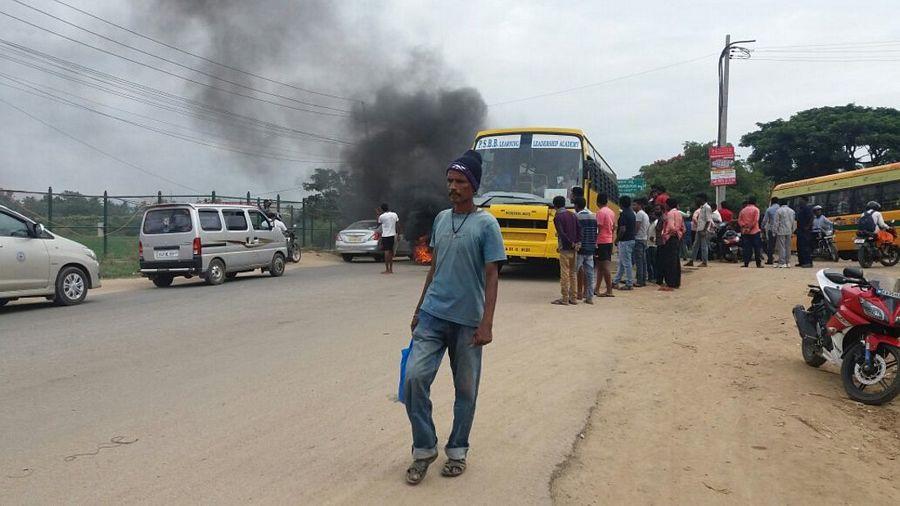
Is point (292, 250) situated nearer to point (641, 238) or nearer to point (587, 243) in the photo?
point (641, 238)

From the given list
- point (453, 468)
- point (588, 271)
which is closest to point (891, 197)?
point (588, 271)

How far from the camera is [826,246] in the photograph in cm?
1803

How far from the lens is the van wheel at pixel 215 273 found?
1310 cm

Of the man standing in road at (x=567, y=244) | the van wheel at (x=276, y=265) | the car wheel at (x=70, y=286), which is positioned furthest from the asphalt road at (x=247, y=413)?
the van wheel at (x=276, y=265)

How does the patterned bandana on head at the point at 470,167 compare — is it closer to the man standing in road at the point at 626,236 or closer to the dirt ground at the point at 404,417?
the dirt ground at the point at 404,417

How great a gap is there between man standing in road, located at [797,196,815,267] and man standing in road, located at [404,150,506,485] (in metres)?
13.2

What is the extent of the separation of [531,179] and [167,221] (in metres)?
7.63

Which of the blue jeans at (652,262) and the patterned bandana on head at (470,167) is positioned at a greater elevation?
the patterned bandana on head at (470,167)

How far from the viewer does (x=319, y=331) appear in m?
7.63

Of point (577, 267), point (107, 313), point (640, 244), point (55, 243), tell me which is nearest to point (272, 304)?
point (107, 313)

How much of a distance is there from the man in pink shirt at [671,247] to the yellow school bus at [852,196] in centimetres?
870

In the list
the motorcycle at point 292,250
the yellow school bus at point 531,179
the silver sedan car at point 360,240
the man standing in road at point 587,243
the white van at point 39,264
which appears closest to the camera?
the white van at point 39,264

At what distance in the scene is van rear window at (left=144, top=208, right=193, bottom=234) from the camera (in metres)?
12.8

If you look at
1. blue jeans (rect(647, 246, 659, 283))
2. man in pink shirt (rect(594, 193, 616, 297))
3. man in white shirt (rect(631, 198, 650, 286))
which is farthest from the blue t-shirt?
blue jeans (rect(647, 246, 659, 283))
